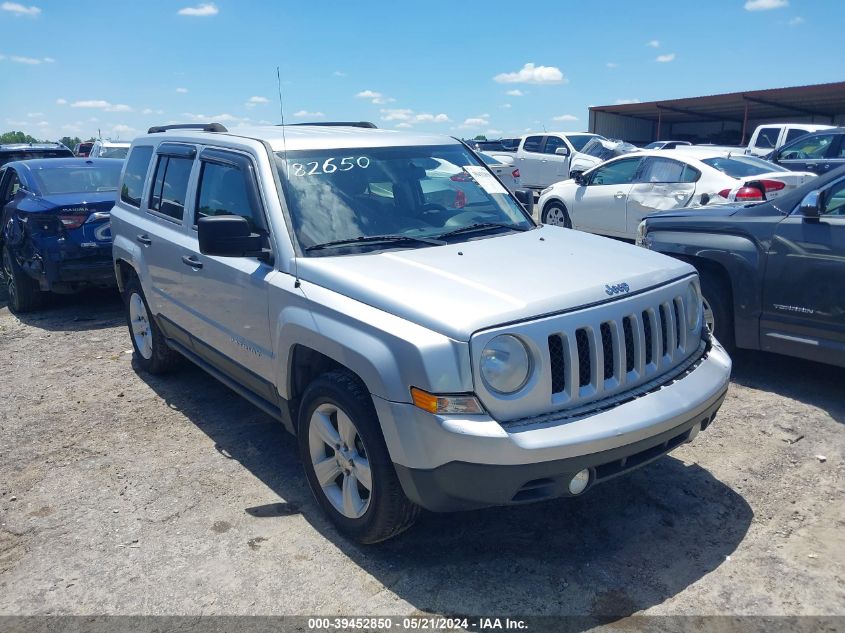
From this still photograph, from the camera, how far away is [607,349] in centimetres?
316

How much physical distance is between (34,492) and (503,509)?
2.71 m

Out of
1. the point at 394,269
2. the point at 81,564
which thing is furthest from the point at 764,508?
A: the point at 81,564

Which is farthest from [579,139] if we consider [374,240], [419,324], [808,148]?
[419,324]

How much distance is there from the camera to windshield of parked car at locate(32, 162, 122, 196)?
8.36 m

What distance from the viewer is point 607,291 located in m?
3.21

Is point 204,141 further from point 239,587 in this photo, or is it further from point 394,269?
point 239,587

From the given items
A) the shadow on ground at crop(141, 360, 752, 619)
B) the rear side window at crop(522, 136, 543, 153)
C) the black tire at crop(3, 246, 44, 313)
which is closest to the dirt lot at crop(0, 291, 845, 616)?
the shadow on ground at crop(141, 360, 752, 619)

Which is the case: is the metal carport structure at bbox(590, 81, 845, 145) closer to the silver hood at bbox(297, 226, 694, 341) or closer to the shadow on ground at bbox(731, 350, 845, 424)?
the shadow on ground at bbox(731, 350, 845, 424)

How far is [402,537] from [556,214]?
9.59 m

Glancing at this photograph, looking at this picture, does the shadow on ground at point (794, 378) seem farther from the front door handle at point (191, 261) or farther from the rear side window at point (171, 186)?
the rear side window at point (171, 186)

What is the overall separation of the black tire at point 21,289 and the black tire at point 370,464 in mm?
6277

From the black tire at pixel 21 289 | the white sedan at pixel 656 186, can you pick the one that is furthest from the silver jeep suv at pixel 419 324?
the white sedan at pixel 656 186

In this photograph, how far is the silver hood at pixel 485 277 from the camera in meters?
2.94

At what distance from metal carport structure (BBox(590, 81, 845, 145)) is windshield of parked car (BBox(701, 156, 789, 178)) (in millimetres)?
22016
